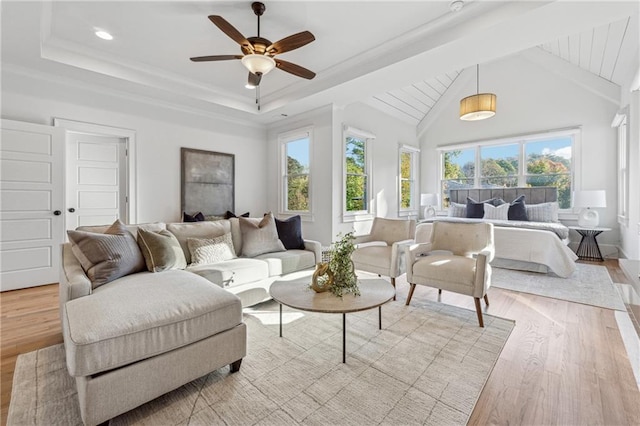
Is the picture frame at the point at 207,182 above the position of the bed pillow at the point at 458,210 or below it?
above

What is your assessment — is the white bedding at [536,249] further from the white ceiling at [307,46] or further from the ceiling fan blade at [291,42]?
the ceiling fan blade at [291,42]

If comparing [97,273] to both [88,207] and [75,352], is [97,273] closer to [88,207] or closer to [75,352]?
[75,352]

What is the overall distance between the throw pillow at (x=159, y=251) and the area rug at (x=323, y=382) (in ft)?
2.78

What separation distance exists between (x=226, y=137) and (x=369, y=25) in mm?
3387

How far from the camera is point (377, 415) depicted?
151 centimetres

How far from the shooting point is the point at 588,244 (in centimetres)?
533

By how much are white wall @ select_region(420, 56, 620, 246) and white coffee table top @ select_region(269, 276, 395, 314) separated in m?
5.62

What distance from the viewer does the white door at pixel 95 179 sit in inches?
169

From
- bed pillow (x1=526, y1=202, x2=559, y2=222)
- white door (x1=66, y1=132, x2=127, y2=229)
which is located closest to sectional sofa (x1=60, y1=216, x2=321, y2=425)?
white door (x1=66, y1=132, x2=127, y2=229)

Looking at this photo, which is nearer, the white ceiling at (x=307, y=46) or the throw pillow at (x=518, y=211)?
the white ceiling at (x=307, y=46)

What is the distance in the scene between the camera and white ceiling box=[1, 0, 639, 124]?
2.71m

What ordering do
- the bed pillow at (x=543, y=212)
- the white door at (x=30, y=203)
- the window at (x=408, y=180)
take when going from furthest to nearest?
1. the window at (x=408, y=180)
2. the bed pillow at (x=543, y=212)
3. the white door at (x=30, y=203)

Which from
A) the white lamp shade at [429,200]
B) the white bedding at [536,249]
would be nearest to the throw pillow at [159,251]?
the white bedding at [536,249]

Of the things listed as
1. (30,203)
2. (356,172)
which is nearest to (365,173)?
(356,172)
